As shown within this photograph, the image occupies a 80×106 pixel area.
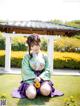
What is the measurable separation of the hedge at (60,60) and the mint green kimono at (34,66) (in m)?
0.05

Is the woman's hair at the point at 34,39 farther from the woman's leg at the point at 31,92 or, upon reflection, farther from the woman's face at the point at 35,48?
the woman's leg at the point at 31,92

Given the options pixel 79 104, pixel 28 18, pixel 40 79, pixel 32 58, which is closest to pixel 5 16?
pixel 28 18

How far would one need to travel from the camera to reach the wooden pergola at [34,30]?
7.50 ft

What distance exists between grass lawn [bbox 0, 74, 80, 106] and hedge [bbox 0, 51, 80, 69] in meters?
0.08

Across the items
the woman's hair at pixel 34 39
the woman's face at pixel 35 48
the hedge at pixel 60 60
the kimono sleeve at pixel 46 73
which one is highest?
the woman's hair at pixel 34 39

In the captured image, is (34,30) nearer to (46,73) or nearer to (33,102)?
(46,73)

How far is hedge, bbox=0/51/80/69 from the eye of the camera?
229 centimetres

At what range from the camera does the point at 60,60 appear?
230cm

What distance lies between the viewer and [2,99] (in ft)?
7.33

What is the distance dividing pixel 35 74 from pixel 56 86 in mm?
178

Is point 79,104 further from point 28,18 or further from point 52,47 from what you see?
point 28,18

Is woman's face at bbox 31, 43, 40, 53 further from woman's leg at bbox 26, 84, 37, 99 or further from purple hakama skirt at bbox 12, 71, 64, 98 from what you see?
woman's leg at bbox 26, 84, 37, 99

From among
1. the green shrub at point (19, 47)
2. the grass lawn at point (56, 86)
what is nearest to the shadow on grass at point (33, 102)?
the grass lawn at point (56, 86)

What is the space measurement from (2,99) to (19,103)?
4.9 inches
